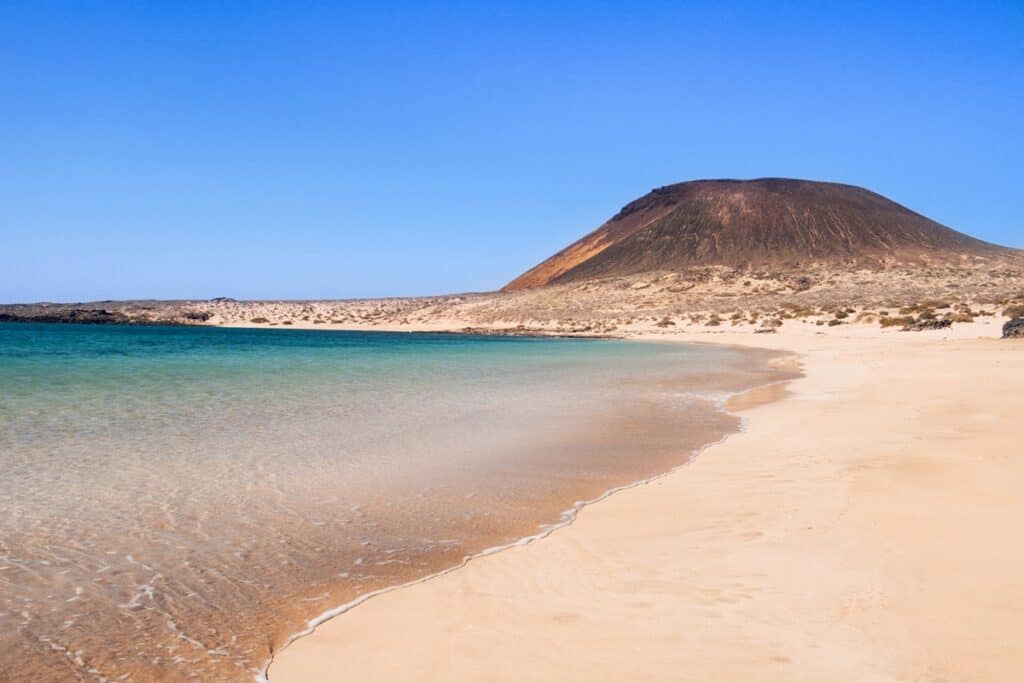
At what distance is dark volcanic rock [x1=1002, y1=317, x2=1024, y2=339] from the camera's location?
23.7 metres

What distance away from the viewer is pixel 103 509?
6.48m

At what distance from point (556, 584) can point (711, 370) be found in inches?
666

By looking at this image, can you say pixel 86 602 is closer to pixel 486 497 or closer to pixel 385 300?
pixel 486 497

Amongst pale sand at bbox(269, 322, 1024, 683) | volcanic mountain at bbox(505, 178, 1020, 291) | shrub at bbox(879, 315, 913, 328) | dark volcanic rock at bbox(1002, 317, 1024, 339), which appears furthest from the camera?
volcanic mountain at bbox(505, 178, 1020, 291)

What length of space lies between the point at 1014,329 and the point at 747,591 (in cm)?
2419

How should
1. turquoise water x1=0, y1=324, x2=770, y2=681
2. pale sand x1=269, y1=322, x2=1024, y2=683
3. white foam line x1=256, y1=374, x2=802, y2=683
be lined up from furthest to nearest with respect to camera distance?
turquoise water x1=0, y1=324, x2=770, y2=681 < white foam line x1=256, y1=374, x2=802, y2=683 < pale sand x1=269, y1=322, x2=1024, y2=683

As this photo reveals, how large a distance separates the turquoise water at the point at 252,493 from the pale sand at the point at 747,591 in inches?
19.9

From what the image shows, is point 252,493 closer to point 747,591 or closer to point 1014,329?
point 747,591

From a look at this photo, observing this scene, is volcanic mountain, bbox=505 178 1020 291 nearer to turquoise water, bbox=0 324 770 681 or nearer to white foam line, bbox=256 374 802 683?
turquoise water, bbox=0 324 770 681

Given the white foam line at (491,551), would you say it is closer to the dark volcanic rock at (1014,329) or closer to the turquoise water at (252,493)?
the turquoise water at (252,493)

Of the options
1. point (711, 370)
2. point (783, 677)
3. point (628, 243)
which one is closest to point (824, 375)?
point (711, 370)

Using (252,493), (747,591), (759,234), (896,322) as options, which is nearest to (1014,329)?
(896,322)

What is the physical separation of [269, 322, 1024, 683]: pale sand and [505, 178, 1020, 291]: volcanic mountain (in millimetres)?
69879

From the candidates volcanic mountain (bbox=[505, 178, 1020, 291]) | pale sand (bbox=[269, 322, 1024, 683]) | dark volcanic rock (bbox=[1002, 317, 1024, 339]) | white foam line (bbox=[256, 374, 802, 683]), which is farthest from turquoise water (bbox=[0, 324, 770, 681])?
volcanic mountain (bbox=[505, 178, 1020, 291])
